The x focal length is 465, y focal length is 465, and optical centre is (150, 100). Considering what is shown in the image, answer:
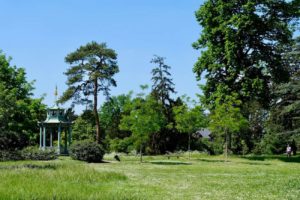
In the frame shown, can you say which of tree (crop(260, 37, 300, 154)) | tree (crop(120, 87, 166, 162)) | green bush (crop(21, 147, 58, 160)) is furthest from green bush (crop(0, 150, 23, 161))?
tree (crop(260, 37, 300, 154))

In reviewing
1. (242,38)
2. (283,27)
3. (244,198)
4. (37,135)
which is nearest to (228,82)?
(242,38)

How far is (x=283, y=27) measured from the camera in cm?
4138

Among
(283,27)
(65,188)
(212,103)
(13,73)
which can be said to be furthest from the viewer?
(13,73)

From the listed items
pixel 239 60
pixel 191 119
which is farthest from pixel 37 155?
pixel 239 60

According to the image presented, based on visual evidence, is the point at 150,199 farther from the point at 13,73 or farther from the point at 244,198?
the point at 13,73

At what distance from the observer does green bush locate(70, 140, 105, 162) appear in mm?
35531

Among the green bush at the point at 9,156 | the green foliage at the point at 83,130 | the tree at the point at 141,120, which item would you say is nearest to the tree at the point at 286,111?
the tree at the point at 141,120

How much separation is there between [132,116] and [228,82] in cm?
1134

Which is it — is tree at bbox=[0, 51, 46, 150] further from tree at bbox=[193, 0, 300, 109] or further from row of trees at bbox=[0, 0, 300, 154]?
tree at bbox=[193, 0, 300, 109]

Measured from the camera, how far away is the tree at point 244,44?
41.8 m

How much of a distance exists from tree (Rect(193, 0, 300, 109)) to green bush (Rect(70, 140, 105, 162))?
41.7 ft

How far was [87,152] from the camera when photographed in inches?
1399

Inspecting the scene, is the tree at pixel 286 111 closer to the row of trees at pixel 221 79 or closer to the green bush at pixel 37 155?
the row of trees at pixel 221 79

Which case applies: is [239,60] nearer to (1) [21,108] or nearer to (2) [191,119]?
(2) [191,119]
